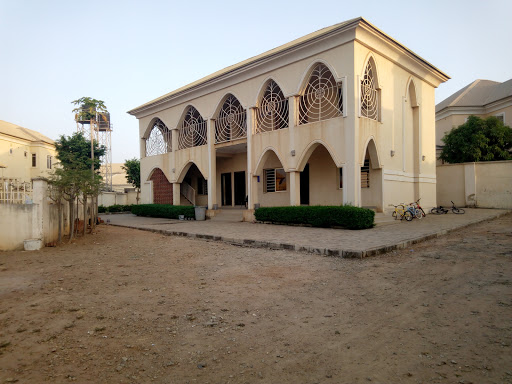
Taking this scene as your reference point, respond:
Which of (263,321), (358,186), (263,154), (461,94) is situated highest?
(461,94)

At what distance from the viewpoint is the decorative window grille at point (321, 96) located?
13.8 m

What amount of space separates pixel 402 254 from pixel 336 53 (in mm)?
8772

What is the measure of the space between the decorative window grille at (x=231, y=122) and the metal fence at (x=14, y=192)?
10108mm

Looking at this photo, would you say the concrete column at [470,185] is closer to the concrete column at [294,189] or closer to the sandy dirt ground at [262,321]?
the concrete column at [294,189]

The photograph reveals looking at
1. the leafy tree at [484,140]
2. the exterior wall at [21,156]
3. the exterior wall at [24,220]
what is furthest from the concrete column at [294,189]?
the exterior wall at [21,156]

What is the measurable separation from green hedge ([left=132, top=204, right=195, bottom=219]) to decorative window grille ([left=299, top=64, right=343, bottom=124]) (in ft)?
25.9

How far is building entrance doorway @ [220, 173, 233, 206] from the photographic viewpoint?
861 inches

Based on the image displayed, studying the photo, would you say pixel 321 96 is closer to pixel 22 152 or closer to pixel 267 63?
pixel 267 63

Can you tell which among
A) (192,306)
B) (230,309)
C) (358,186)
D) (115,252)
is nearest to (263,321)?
(230,309)

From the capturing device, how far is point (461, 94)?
28344 millimetres

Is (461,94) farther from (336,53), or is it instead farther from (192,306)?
(192,306)

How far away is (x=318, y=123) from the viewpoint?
13.5m

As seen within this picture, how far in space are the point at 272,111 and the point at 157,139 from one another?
10.6 m

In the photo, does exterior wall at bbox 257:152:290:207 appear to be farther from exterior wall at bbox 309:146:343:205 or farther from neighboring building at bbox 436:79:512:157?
neighboring building at bbox 436:79:512:157
